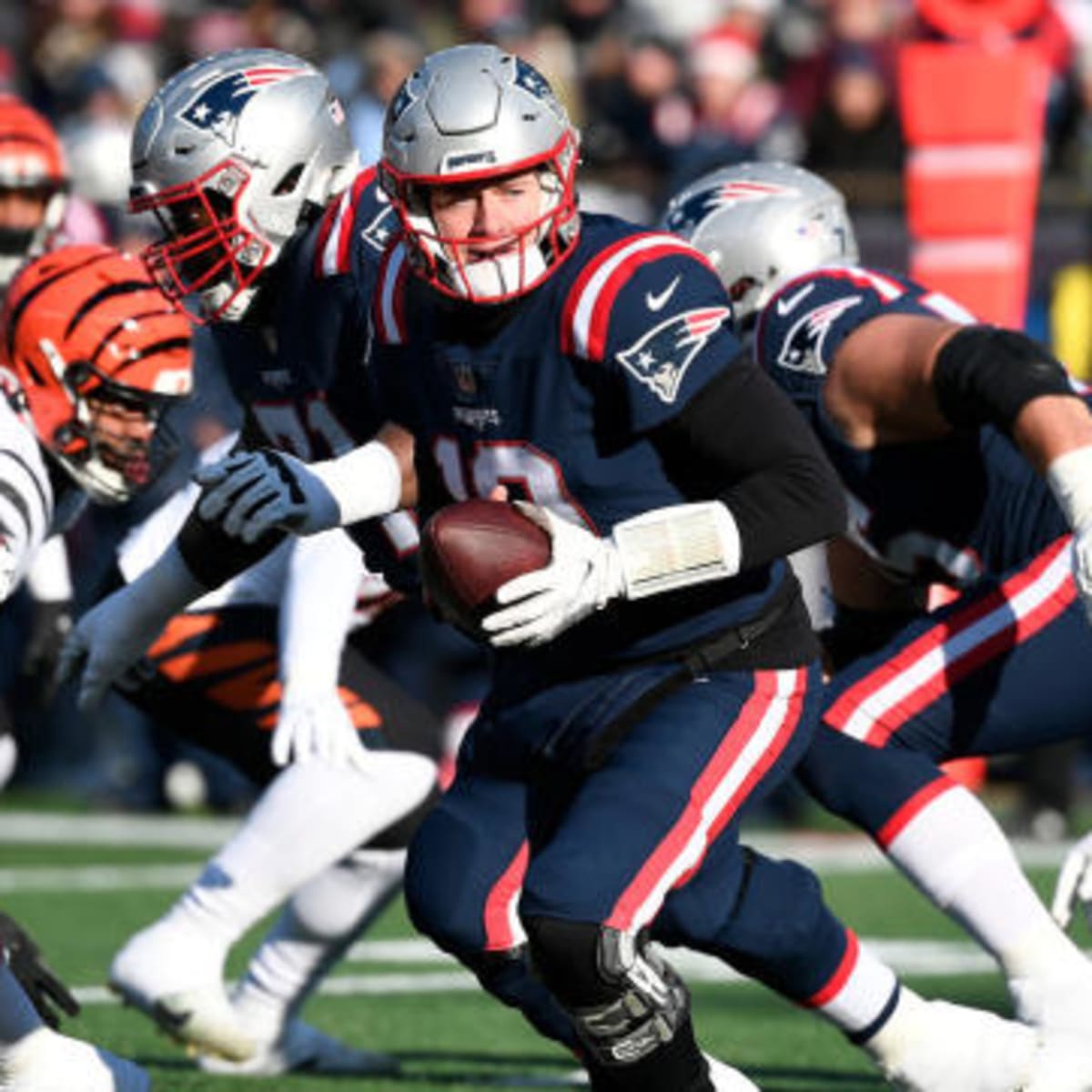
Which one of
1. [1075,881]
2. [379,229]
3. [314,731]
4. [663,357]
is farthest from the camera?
[314,731]

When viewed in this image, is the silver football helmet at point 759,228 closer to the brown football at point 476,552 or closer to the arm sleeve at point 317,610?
the arm sleeve at point 317,610

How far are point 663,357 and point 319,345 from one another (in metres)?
1.19

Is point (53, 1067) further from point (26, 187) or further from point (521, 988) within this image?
point (26, 187)

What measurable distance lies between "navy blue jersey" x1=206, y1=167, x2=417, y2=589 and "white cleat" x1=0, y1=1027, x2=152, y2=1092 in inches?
35.5

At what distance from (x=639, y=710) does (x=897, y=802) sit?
0.79m

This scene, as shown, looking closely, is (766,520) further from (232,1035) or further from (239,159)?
(232,1035)

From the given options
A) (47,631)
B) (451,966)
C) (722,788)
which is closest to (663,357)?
(722,788)

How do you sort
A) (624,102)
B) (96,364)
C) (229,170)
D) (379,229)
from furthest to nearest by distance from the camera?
(624,102) < (96,364) < (229,170) < (379,229)

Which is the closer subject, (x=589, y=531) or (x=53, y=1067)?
(x=589, y=531)

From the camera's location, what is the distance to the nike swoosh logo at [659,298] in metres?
3.69

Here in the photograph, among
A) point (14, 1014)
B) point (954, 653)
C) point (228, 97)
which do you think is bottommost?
point (14, 1014)

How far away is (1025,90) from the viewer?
9.05 m

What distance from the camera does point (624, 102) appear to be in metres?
11.4

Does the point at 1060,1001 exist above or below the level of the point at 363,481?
below
